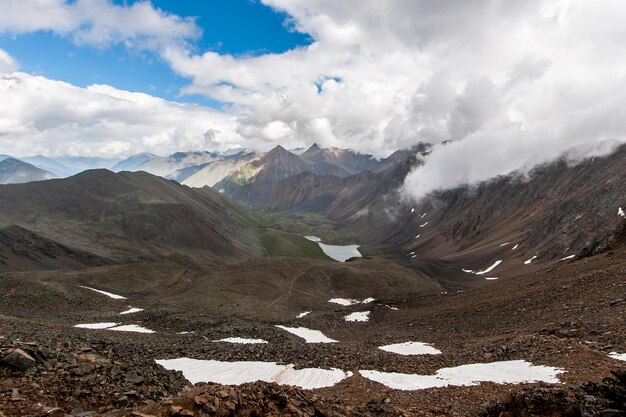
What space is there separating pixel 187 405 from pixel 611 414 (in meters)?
14.0

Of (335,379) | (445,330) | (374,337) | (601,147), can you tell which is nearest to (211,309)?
(374,337)

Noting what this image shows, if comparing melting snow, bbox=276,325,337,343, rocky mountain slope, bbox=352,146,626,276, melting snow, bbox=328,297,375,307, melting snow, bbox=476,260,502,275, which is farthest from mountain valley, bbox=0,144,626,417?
rocky mountain slope, bbox=352,146,626,276

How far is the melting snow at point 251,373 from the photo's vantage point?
25.6 metres

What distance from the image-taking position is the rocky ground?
47.1 ft

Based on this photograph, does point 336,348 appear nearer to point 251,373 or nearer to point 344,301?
point 251,373

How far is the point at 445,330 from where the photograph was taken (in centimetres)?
4550

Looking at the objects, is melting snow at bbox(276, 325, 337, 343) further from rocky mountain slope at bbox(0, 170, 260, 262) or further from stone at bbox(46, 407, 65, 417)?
rocky mountain slope at bbox(0, 170, 260, 262)

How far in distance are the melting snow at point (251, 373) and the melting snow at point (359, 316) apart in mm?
32241

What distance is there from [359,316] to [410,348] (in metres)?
24.1

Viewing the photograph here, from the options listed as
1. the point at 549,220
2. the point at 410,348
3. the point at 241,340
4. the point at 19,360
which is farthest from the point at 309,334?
the point at 549,220

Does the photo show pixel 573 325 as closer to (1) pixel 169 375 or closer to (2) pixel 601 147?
(1) pixel 169 375

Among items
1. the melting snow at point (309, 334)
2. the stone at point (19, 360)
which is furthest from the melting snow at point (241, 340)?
the stone at point (19, 360)

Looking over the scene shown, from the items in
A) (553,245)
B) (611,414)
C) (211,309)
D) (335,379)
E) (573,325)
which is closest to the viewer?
(611,414)

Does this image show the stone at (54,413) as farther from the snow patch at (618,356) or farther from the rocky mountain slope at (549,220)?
the rocky mountain slope at (549,220)
